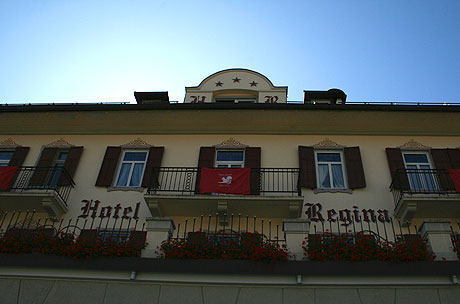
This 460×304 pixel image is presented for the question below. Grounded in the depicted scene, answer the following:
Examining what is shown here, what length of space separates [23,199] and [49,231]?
1288 mm

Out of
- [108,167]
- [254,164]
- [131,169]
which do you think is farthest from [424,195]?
[108,167]

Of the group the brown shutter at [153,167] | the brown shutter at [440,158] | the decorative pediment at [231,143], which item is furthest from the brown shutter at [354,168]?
the brown shutter at [153,167]

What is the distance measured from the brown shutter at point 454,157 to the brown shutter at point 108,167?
10.5m

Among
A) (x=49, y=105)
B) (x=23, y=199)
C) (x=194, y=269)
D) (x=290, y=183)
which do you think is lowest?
(x=194, y=269)

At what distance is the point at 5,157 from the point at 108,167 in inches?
153

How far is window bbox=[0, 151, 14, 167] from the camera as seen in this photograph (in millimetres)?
14227

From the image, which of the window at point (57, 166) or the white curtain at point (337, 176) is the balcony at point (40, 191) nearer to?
the window at point (57, 166)

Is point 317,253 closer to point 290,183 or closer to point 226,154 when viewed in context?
point 290,183

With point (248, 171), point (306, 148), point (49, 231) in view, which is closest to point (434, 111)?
point (306, 148)

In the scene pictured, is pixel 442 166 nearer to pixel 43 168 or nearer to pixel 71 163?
pixel 71 163

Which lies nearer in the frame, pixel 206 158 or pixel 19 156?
pixel 206 158

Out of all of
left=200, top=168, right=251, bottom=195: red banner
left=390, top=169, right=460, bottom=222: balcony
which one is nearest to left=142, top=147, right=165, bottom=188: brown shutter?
left=200, top=168, right=251, bottom=195: red banner

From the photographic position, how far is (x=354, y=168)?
1296 cm

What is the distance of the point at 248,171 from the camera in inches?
484
